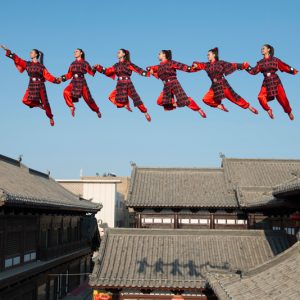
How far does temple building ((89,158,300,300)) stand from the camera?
13.7m

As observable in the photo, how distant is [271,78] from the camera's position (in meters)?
8.87

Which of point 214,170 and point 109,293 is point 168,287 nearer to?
point 109,293

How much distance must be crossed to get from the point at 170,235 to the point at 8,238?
27.5 ft

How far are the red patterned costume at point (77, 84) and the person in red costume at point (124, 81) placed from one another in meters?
0.29

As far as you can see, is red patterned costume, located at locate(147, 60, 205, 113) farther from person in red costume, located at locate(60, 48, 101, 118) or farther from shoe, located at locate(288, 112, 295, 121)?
shoe, located at locate(288, 112, 295, 121)

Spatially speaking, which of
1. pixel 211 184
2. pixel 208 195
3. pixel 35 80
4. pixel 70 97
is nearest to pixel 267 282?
pixel 70 97

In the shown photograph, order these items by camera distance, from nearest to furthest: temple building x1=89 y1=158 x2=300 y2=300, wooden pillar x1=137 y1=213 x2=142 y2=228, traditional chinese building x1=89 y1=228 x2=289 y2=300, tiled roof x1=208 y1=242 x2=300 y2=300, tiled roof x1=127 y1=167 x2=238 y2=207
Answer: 1. tiled roof x1=208 y1=242 x2=300 y2=300
2. temple building x1=89 y1=158 x2=300 y2=300
3. traditional chinese building x1=89 y1=228 x2=289 y2=300
4. wooden pillar x1=137 y1=213 x2=142 y2=228
5. tiled roof x1=127 y1=167 x2=238 y2=207

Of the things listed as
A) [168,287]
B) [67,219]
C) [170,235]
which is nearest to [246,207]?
[170,235]

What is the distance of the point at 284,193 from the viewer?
1551cm

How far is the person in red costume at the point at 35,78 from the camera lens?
365 inches

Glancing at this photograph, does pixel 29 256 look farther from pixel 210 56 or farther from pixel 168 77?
pixel 210 56

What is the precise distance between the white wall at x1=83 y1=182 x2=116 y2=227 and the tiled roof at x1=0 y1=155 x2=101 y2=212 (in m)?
13.8

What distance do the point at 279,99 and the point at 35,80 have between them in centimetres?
536

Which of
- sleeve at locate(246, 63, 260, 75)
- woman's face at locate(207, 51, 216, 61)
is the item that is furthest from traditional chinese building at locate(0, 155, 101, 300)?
sleeve at locate(246, 63, 260, 75)
